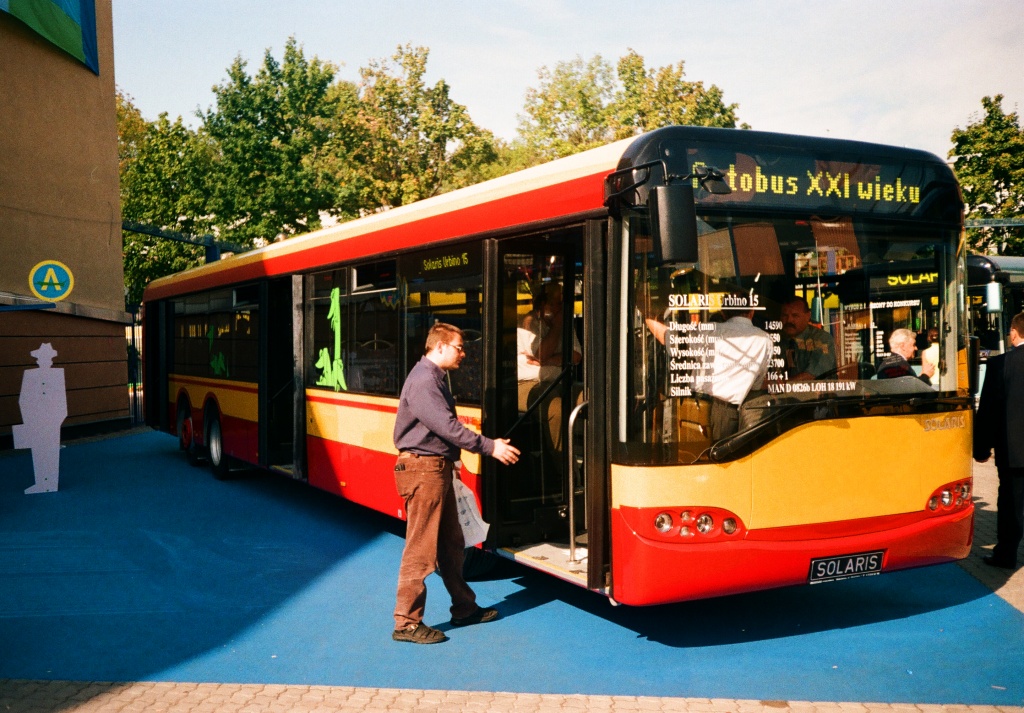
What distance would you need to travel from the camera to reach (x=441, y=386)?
635 cm

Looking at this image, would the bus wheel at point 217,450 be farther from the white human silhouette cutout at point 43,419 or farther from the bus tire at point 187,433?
the white human silhouette cutout at point 43,419

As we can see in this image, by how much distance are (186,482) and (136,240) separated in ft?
94.7

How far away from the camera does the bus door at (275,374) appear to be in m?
12.0

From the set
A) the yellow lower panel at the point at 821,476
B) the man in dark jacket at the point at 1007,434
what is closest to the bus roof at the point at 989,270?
the man in dark jacket at the point at 1007,434

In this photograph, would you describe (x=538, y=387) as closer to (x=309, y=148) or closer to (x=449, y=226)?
(x=449, y=226)

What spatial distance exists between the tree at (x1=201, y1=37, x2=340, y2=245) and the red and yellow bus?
3380cm

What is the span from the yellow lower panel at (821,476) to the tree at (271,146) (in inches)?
1398

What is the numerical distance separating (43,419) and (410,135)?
28520mm

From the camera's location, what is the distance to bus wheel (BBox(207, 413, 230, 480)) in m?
13.9

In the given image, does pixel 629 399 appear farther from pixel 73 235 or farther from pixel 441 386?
pixel 73 235

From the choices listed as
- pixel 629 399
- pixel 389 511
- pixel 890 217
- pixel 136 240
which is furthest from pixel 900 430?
pixel 136 240

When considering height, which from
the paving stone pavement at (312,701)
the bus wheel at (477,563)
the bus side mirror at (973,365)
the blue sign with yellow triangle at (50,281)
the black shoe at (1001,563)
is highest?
the blue sign with yellow triangle at (50,281)

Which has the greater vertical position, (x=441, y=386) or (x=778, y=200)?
(x=778, y=200)

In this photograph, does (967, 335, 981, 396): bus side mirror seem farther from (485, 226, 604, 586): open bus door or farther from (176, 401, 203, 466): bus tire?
(176, 401, 203, 466): bus tire
